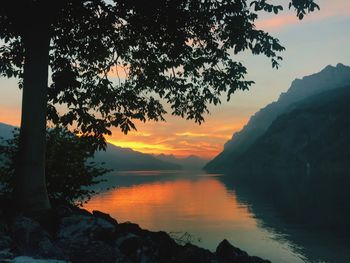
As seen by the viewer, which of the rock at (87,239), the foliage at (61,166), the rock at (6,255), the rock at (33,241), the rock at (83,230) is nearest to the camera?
the rock at (6,255)

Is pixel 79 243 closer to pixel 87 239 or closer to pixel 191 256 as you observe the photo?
pixel 87 239

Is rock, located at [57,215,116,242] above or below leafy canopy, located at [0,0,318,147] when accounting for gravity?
below

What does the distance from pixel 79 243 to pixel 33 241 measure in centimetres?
127

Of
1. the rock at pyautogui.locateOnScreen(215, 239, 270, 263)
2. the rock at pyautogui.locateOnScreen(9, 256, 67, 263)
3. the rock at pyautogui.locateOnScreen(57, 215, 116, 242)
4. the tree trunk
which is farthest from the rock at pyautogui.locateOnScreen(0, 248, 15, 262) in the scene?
the rock at pyautogui.locateOnScreen(215, 239, 270, 263)

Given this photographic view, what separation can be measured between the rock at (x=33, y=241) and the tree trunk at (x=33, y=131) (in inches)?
70.0

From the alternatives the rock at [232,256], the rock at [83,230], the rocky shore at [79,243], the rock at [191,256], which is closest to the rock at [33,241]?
the rocky shore at [79,243]

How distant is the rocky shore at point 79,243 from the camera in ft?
36.3

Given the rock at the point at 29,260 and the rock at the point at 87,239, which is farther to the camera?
the rock at the point at 87,239

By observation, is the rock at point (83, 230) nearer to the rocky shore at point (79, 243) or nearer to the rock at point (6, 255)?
the rocky shore at point (79, 243)

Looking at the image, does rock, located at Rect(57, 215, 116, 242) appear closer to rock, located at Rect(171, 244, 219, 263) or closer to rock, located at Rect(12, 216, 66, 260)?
rock, located at Rect(12, 216, 66, 260)

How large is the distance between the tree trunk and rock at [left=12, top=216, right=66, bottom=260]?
5.83ft

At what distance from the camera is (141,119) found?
1911 centimetres

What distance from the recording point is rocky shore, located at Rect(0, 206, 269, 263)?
1108 centimetres

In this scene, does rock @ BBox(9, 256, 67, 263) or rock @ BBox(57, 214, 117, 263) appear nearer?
rock @ BBox(9, 256, 67, 263)
